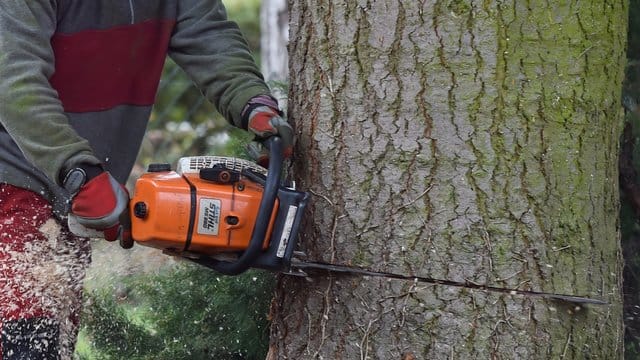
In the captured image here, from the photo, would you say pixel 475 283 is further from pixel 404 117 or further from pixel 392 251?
pixel 404 117

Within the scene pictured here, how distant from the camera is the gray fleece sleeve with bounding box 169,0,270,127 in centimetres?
279

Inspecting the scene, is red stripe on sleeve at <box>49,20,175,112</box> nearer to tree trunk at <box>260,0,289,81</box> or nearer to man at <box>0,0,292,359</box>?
man at <box>0,0,292,359</box>

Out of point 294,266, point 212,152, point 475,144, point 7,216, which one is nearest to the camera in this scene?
point 475,144

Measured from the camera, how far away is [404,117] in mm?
2277

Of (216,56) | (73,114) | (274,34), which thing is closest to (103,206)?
(73,114)

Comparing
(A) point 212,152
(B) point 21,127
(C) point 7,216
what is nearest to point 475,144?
(B) point 21,127

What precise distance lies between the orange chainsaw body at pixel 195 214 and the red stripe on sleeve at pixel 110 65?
63 cm

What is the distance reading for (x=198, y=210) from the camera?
89.2 inches

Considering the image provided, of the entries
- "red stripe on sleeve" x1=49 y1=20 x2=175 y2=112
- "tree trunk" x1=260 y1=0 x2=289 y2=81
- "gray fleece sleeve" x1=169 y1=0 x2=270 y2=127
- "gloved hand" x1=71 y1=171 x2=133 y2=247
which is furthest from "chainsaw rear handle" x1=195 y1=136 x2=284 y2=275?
"tree trunk" x1=260 y1=0 x2=289 y2=81

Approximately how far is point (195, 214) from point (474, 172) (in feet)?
2.38

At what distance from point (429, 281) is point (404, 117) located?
43 centimetres

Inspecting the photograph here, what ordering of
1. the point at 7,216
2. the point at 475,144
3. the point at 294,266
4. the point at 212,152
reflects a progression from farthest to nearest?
the point at 212,152 < the point at 7,216 < the point at 294,266 < the point at 475,144

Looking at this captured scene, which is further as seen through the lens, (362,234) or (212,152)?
(212,152)

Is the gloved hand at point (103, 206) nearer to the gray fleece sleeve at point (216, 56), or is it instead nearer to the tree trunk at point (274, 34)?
the gray fleece sleeve at point (216, 56)
